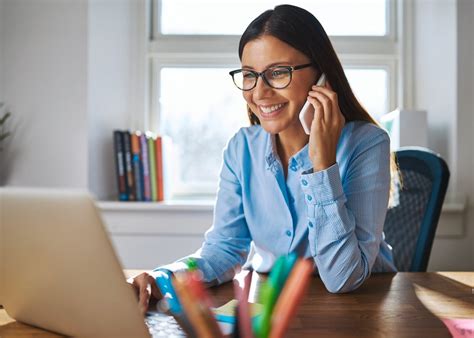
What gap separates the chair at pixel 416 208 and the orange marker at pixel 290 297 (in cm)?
131

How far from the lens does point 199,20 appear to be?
9.48 ft

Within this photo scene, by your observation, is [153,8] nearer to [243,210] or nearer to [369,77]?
[369,77]

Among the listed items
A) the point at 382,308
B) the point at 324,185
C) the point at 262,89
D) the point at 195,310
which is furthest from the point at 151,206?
the point at 195,310

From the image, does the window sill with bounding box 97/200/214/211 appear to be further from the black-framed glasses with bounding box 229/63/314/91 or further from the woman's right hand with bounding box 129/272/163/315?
the woman's right hand with bounding box 129/272/163/315

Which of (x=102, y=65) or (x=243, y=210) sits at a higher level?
(x=102, y=65)

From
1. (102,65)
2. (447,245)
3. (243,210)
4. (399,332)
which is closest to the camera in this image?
(399,332)

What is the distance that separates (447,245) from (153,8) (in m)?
1.76

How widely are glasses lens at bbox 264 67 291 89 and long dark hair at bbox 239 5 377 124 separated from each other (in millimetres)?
63

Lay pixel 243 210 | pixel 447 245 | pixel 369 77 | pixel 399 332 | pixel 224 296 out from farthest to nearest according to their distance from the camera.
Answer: pixel 369 77, pixel 447 245, pixel 243 210, pixel 224 296, pixel 399 332

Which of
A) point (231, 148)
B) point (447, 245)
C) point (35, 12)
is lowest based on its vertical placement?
point (447, 245)

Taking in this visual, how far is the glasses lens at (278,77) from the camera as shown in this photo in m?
1.33

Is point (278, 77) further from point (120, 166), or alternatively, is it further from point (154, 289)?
point (120, 166)

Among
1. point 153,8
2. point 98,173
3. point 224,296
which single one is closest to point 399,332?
point 224,296

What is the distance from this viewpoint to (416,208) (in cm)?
178
